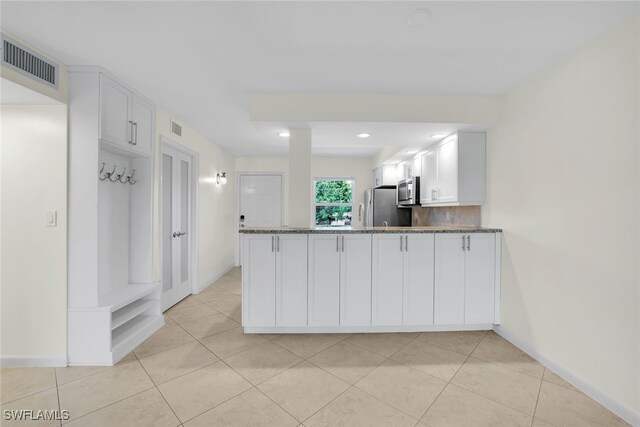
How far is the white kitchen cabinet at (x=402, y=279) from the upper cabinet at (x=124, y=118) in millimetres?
2531

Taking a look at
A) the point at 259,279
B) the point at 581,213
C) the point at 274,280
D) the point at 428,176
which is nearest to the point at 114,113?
the point at 259,279

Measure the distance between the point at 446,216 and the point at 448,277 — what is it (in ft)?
4.37

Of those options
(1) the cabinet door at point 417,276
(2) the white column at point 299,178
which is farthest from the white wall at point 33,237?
(1) the cabinet door at point 417,276

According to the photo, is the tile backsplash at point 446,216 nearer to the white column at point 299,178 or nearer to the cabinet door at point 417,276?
the cabinet door at point 417,276

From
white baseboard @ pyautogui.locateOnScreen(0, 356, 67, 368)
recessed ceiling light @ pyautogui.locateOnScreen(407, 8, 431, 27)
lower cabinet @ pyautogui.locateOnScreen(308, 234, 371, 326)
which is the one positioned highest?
recessed ceiling light @ pyautogui.locateOnScreen(407, 8, 431, 27)

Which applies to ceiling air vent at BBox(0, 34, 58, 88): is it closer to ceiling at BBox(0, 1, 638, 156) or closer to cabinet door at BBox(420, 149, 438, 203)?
ceiling at BBox(0, 1, 638, 156)

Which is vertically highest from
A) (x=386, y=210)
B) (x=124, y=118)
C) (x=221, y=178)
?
(x=124, y=118)

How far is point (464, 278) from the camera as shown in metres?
2.81

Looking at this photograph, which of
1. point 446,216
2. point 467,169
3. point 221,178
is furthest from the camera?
point 221,178

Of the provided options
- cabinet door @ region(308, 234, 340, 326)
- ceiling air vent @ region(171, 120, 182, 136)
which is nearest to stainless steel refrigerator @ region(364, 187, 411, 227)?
cabinet door @ region(308, 234, 340, 326)

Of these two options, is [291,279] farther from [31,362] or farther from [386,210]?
[386,210]

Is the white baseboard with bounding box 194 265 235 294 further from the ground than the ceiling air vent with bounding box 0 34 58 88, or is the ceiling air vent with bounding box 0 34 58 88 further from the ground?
the ceiling air vent with bounding box 0 34 58 88

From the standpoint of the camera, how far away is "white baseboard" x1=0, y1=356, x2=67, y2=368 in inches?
85.4

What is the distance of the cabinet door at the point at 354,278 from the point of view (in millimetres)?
2736
